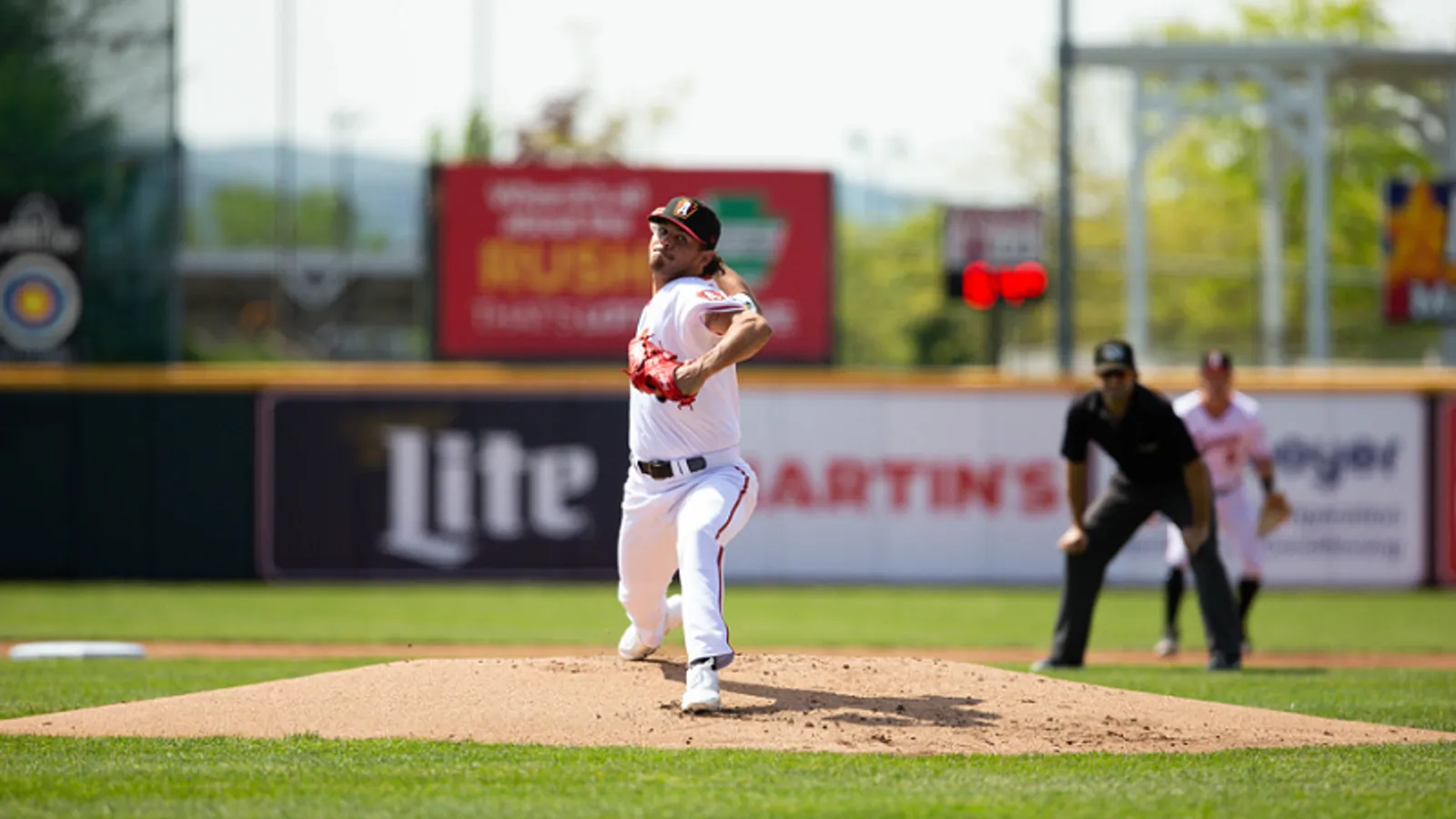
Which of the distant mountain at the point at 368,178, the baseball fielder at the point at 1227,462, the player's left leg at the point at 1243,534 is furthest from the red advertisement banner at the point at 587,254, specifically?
the distant mountain at the point at 368,178

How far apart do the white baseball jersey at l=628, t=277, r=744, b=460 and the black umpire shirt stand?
351 cm

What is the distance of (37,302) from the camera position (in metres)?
20.9

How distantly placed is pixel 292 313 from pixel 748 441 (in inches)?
942

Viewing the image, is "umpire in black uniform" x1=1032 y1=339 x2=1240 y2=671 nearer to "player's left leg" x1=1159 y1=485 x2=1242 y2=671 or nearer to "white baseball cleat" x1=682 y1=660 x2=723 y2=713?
"player's left leg" x1=1159 y1=485 x2=1242 y2=671

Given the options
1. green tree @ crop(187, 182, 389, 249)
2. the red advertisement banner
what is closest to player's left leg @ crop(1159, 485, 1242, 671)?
the red advertisement banner

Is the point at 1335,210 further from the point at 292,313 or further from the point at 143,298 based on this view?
the point at 143,298

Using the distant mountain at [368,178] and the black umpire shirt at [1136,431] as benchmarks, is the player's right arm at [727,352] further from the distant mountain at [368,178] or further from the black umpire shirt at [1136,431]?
the distant mountain at [368,178]

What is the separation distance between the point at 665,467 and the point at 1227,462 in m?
6.18

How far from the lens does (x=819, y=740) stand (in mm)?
7047

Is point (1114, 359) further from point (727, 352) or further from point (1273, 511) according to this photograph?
point (727, 352)

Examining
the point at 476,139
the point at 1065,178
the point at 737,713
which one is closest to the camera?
the point at 737,713

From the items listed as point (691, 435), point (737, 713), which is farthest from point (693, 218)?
point (737, 713)

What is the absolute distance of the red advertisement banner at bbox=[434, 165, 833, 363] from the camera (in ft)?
71.3

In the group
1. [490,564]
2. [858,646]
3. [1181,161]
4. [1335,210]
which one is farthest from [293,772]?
[1181,161]
